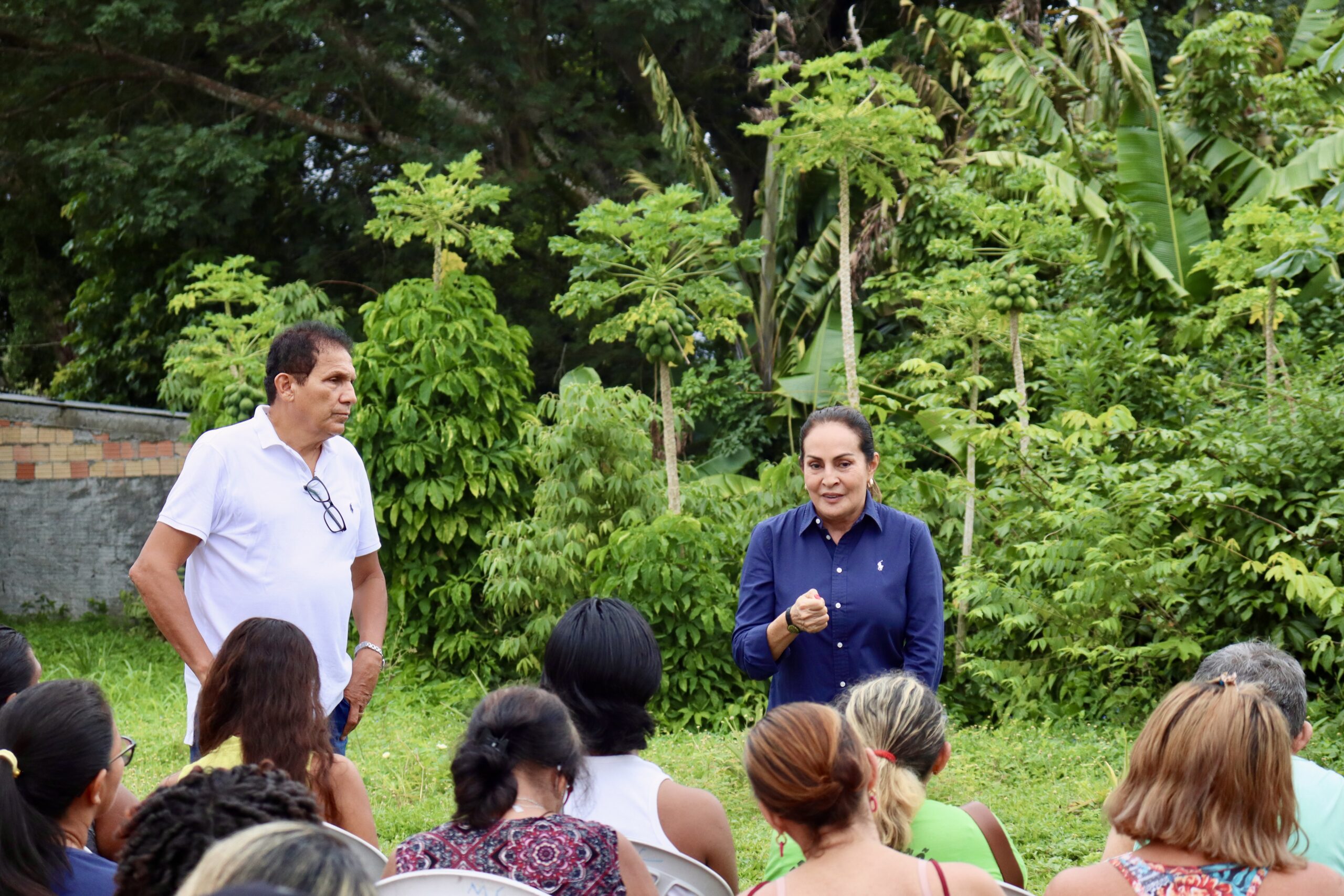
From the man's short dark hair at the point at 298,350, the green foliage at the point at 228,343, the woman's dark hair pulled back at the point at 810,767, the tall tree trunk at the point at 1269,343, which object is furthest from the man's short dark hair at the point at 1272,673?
the green foliage at the point at 228,343

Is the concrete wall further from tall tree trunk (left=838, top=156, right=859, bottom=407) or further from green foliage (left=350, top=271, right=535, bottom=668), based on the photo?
tall tree trunk (left=838, top=156, right=859, bottom=407)

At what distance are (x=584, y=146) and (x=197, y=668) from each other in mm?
10692

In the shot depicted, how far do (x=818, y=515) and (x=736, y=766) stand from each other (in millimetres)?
2544

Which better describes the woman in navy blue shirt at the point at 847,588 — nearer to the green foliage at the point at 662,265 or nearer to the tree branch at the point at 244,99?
the green foliage at the point at 662,265

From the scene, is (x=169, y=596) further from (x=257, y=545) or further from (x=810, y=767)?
(x=810, y=767)

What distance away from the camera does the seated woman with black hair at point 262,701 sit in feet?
8.24

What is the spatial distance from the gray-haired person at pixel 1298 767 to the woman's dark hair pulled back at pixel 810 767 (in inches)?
28.5

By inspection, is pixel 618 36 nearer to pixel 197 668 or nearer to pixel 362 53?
pixel 362 53

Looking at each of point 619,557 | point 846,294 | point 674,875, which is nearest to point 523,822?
point 674,875

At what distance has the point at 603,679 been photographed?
2.57m

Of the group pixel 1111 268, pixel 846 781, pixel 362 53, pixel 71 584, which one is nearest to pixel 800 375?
pixel 1111 268

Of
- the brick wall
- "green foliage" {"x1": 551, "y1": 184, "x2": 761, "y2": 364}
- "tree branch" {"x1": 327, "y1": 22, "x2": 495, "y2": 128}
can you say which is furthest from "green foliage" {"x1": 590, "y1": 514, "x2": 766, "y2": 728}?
"tree branch" {"x1": 327, "y1": 22, "x2": 495, "y2": 128}

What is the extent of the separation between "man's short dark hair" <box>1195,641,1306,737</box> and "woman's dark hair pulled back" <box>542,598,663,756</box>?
1.21 m

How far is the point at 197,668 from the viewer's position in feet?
9.80
